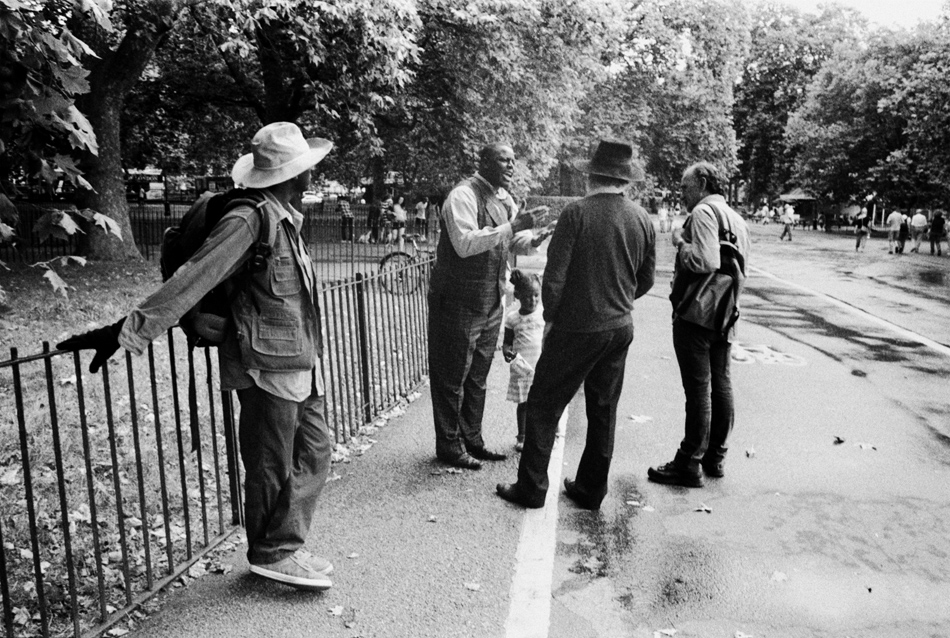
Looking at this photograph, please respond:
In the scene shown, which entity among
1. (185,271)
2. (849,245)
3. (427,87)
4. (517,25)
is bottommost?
(849,245)

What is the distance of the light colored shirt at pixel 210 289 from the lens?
10.3ft

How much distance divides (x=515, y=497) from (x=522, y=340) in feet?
4.86

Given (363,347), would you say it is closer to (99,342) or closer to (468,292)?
(468,292)

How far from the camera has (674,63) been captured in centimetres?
3791

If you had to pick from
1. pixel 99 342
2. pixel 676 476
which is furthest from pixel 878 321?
pixel 99 342

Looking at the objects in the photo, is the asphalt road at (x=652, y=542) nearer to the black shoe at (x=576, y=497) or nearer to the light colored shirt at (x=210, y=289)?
the black shoe at (x=576, y=497)

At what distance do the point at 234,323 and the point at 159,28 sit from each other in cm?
1073

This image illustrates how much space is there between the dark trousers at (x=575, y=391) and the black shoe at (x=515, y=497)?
2 cm

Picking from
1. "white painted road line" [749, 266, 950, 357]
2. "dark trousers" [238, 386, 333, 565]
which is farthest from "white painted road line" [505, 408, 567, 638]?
"white painted road line" [749, 266, 950, 357]

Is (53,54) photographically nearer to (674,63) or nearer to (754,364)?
(754,364)

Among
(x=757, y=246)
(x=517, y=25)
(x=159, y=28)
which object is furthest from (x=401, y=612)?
(x=757, y=246)

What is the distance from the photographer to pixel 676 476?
554 cm

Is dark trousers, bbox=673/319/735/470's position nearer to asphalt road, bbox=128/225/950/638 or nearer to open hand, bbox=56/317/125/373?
asphalt road, bbox=128/225/950/638

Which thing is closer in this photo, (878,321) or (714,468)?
(714,468)
